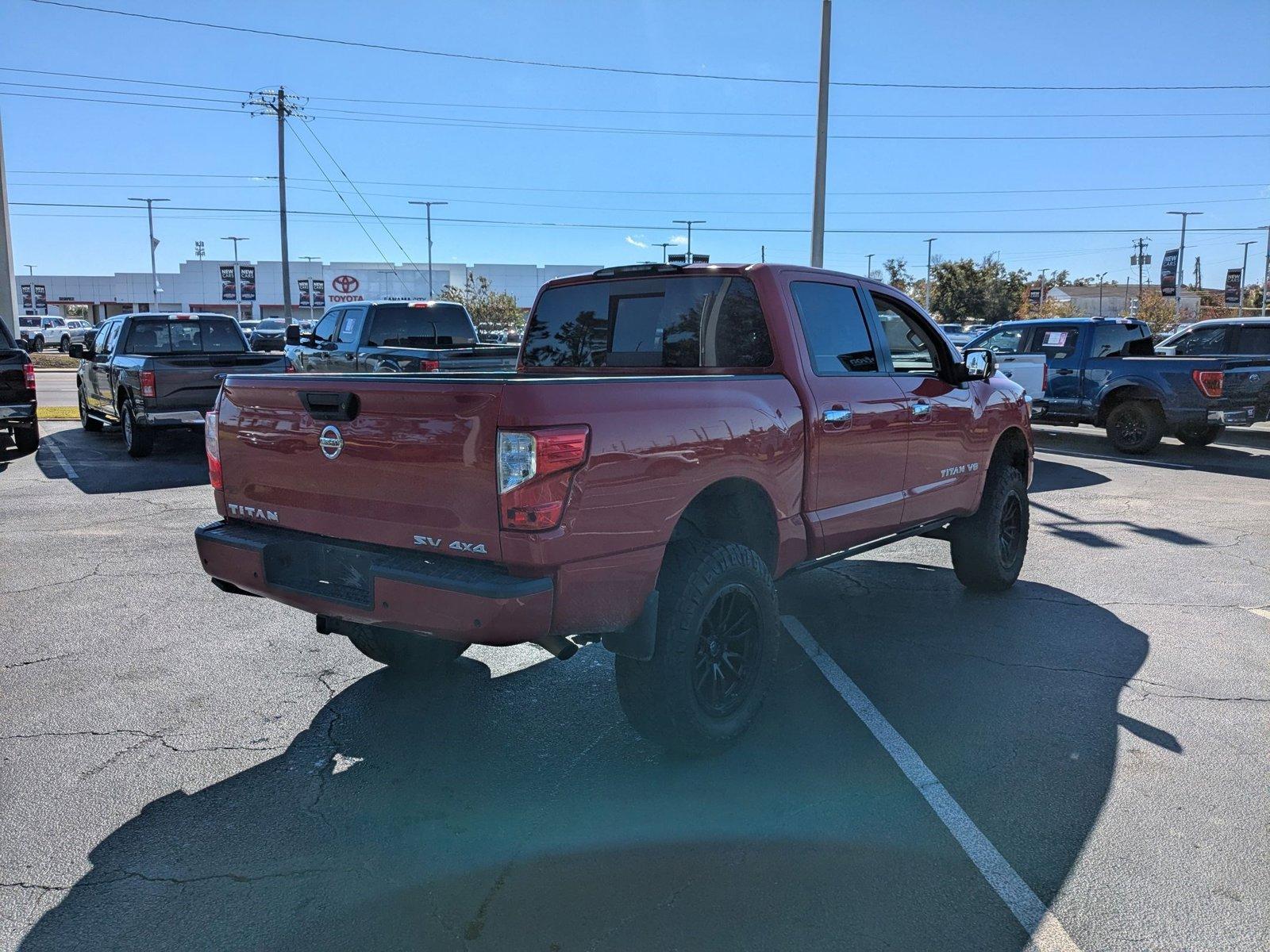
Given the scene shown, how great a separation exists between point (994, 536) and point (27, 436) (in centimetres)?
1144

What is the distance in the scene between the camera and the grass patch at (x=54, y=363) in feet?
123

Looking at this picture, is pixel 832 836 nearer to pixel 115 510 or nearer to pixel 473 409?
pixel 473 409

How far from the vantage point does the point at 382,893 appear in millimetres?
3000

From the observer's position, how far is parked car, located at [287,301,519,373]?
12.4 m

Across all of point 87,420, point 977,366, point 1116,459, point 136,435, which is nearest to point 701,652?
point 977,366

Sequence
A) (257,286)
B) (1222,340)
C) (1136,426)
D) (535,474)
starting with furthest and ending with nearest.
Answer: (257,286), (1222,340), (1136,426), (535,474)

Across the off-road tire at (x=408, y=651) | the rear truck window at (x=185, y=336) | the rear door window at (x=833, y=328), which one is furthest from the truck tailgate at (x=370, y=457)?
the rear truck window at (x=185, y=336)

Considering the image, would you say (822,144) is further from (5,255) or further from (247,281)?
(247,281)

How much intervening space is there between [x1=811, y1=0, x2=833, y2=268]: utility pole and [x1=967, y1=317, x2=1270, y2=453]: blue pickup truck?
10.3 feet

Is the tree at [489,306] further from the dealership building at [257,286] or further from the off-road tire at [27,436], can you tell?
the off-road tire at [27,436]

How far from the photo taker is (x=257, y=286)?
276ft

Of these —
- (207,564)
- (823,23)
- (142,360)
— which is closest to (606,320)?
(207,564)

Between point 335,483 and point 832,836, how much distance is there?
2.21 metres

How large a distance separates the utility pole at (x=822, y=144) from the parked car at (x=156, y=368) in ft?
28.8
